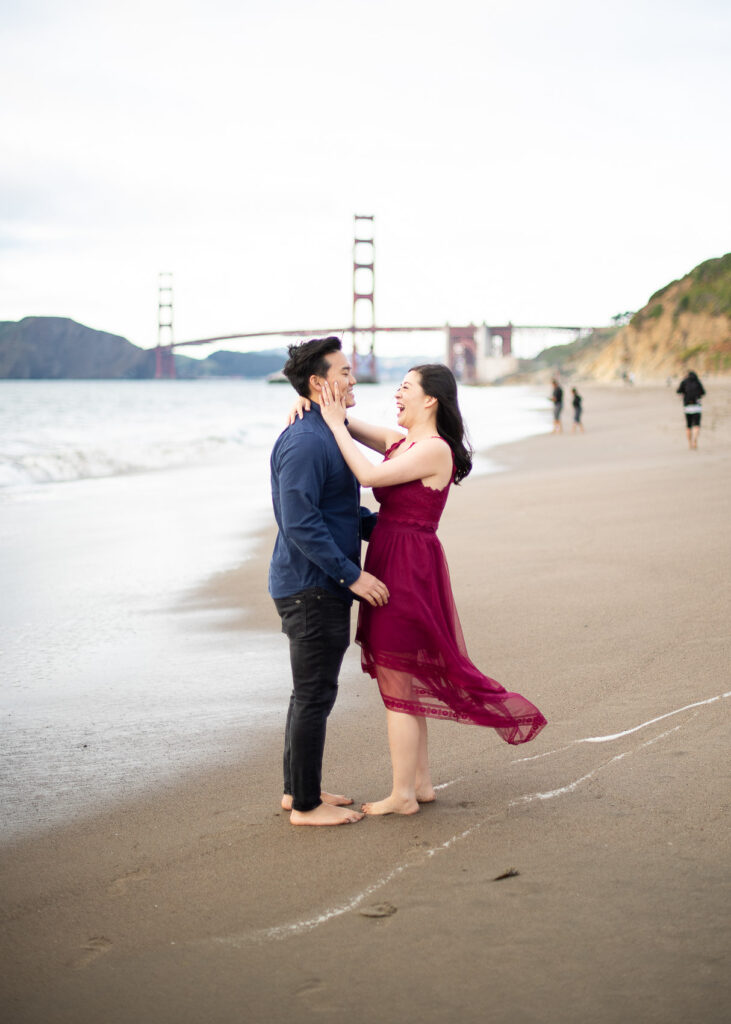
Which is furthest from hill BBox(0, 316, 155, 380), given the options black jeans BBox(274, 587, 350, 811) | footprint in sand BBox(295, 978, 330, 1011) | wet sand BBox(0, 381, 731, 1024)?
footprint in sand BBox(295, 978, 330, 1011)

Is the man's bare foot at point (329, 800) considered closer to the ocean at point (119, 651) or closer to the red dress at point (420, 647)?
the red dress at point (420, 647)

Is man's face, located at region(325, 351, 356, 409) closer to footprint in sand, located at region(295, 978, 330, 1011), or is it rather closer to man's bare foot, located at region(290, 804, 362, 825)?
man's bare foot, located at region(290, 804, 362, 825)

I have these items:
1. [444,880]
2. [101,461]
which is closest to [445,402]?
[444,880]

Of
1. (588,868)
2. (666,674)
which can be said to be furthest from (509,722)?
(666,674)

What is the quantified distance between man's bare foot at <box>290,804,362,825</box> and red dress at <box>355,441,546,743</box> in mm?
294

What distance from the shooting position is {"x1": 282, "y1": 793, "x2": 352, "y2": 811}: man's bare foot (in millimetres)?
2572

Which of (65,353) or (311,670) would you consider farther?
(65,353)

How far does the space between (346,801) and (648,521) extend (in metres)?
4.43

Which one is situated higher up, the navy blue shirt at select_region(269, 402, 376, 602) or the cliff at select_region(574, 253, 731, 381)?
the cliff at select_region(574, 253, 731, 381)

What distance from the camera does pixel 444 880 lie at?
2127mm

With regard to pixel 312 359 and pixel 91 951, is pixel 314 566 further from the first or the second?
pixel 91 951

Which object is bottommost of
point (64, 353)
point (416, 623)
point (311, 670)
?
point (311, 670)

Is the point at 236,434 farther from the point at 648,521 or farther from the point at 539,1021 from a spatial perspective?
the point at 539,1021

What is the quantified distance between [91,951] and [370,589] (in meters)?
1.01
